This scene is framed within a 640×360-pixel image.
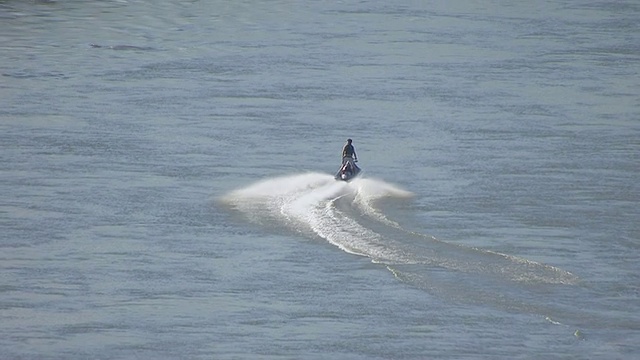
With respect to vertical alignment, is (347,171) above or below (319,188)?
above

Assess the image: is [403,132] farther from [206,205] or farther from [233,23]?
[233,23]

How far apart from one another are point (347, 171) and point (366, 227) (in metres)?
4.29

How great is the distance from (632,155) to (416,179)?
5.63 m

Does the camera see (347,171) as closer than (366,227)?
No

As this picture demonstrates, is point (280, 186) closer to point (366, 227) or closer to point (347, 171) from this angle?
point (347, 171)

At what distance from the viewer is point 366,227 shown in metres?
27.2

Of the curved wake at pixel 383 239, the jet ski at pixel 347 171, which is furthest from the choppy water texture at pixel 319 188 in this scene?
the jet ski at pixel 347 171

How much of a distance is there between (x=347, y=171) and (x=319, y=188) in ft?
3.45

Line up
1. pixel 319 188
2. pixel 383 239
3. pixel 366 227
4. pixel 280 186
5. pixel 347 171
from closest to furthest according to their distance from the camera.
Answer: pixel 383 239 < pixel 366 227 < pixel 319 188 < pixel 280 186 < pixel 347 171

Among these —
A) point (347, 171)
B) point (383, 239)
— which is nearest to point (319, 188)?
point (347, 171)

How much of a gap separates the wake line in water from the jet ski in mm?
170

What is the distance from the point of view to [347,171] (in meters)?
31.3

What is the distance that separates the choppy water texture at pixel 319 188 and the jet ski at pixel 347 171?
0.85 ft

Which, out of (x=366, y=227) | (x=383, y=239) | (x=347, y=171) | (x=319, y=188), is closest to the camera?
(x=383, y=239)
